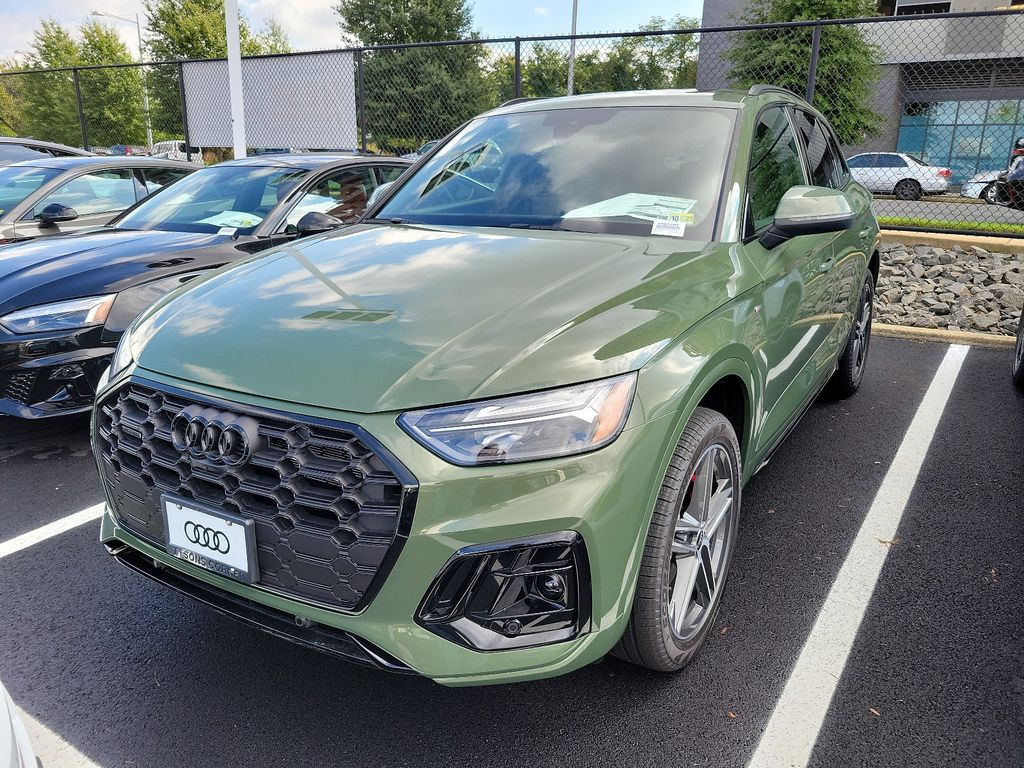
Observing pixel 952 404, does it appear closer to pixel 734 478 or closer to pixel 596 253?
pixel 734 478

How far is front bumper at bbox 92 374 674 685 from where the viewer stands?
65.5 inches

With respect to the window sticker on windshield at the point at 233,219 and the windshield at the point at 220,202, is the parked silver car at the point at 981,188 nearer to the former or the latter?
the windshield at the point at 220,202

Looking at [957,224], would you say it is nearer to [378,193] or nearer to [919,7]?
[378,193]

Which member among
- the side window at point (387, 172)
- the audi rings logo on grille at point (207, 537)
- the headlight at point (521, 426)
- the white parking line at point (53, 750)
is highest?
the side window at point (387, 172)

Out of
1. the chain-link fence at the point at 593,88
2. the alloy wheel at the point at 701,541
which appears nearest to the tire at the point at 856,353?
the alloy wheel at the point at 701,541

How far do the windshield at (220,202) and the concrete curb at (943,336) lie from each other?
195 inches

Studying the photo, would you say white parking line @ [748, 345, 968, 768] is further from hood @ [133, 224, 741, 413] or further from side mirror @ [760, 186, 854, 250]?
side mirror @ [760, 186, 854, 250]

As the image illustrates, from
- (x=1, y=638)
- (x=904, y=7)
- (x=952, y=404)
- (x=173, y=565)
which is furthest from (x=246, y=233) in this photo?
(x=904, y=7)

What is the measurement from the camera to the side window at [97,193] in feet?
20.3

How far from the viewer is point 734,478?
2420mm

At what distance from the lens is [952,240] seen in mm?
7434

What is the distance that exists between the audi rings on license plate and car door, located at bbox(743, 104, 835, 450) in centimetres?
172

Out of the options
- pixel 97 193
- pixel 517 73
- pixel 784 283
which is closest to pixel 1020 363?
pixel 784 283

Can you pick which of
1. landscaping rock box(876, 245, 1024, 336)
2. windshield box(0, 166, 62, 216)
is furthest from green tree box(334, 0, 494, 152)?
landscaping rock box(876, 245, 1024, 336)
